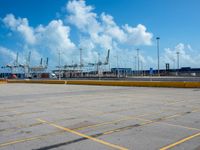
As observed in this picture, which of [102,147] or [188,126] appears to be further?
[188,126]

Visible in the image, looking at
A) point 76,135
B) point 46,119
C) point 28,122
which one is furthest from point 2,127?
point 76,135

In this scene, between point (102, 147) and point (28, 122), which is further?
point (28, 122)

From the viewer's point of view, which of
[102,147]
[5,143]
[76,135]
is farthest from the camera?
[76,135]

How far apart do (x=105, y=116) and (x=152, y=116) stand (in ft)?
6.33

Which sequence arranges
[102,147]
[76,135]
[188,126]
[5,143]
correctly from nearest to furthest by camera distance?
1. [102,147]
2. [5,143]
3. [76,135]
4. [188,126]

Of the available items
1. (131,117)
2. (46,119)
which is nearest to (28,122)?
(46,119)

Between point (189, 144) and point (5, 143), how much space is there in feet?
15.3

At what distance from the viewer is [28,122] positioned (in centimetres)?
920

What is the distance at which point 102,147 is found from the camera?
5.91 m

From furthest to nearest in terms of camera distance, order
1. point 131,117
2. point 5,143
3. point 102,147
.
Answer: point 131,117 → point 5,143 → point 102,147

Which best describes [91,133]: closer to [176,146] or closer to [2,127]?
[176,146]

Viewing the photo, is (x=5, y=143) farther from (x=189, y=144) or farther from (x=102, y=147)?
(x=189, y=144)

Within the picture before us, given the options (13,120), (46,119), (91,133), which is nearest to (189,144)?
(91,133)

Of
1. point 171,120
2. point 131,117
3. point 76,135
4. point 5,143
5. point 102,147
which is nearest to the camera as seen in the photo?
point 102,147
